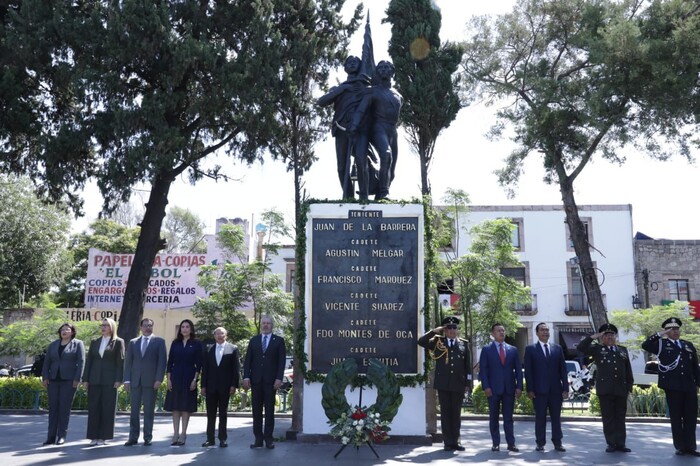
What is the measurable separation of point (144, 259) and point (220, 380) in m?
8.08

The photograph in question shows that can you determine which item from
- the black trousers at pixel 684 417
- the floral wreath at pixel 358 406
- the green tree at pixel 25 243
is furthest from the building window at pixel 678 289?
the green tree at pixel 25 243

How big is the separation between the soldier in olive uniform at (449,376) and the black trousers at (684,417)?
264cm

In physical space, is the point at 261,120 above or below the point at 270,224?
above

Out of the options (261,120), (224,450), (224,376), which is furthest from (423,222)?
(261,120)

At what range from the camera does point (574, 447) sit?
8.68m

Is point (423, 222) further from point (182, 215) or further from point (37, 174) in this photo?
point (182, 215)

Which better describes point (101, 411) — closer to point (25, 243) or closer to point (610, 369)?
point (610, 369)

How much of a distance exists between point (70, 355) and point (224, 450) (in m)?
2.70

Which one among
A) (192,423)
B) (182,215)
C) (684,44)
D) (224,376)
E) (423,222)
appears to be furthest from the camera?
(182,215)

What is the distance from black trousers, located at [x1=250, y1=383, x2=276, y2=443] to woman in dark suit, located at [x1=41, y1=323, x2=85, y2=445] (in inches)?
103

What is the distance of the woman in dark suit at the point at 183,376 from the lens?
8375 mm

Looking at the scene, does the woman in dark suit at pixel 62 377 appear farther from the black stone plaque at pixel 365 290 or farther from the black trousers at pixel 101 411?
the black stone plaque at pixel 365 290

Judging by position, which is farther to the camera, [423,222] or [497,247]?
[497,247]

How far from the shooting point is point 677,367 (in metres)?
8.17
